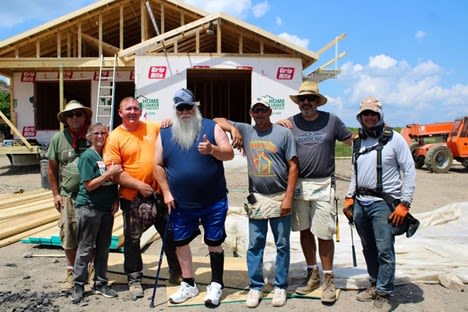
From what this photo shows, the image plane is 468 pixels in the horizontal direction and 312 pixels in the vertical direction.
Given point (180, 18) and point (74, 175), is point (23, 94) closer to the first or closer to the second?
point (180, 18)

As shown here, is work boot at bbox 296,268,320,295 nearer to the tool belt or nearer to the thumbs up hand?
the tool belt

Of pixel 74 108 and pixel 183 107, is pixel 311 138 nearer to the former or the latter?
pixel 183 107

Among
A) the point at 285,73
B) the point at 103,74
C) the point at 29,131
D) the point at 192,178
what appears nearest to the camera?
the point at 192,178

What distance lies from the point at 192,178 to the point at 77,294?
1.58 metres

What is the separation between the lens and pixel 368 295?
4.10 m

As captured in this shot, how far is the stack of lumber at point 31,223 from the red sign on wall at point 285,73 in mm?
8292

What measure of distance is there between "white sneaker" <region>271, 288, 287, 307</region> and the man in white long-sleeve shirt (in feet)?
2.66

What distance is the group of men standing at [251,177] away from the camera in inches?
158

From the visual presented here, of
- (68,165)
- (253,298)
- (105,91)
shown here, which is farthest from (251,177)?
(105,91)

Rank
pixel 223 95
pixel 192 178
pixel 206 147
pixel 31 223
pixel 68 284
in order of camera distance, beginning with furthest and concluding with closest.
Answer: pixel 223 95
pixel 31 223
pixel 68 284
pixel 192 178
pixel 206 147

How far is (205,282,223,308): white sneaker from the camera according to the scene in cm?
401

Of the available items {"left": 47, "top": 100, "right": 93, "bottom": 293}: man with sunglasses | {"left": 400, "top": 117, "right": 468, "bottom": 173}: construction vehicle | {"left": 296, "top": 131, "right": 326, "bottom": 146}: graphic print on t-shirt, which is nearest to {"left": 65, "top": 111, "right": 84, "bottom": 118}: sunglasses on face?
{"left": 47, "top": 100, "right": 93, "bottom": 293}: man with sunglasses

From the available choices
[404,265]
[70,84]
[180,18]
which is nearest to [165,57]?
[180,18]

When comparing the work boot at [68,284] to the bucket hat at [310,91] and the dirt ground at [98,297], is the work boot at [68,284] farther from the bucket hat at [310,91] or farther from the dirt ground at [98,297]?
the bucket hat at [310,91]
